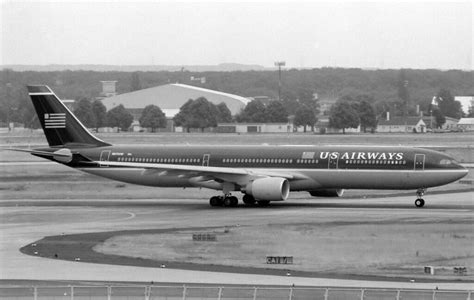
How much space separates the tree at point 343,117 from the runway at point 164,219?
332 ft

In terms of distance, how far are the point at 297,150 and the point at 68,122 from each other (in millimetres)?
12564

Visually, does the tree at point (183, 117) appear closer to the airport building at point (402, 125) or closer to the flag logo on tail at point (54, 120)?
the airport building at point (402, 125)

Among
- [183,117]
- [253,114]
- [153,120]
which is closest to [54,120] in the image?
[183,117]

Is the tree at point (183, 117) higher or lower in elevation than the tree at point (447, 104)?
lower

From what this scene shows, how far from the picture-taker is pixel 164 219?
149ft

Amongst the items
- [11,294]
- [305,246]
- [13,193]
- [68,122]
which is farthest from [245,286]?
[13,193]

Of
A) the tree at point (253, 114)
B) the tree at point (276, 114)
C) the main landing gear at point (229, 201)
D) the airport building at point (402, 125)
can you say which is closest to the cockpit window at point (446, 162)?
the main landing gear at point (229, 201)

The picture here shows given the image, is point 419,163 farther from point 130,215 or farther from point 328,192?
point 130,215

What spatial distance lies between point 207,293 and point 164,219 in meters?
→ 20.4

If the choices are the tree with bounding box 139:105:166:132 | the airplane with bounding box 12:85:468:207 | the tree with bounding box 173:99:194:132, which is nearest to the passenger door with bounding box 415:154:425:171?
the airplane with bounding box 12:85:468:207

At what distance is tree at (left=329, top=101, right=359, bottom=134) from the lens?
160m

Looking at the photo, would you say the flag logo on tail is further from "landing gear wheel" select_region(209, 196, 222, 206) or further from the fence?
the fence

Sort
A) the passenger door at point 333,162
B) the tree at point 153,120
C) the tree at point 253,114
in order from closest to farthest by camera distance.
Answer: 1. the passenger door at point 333,162
2. the tree at point 153,120
3. the tree at point 253,114

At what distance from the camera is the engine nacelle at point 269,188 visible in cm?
4975
